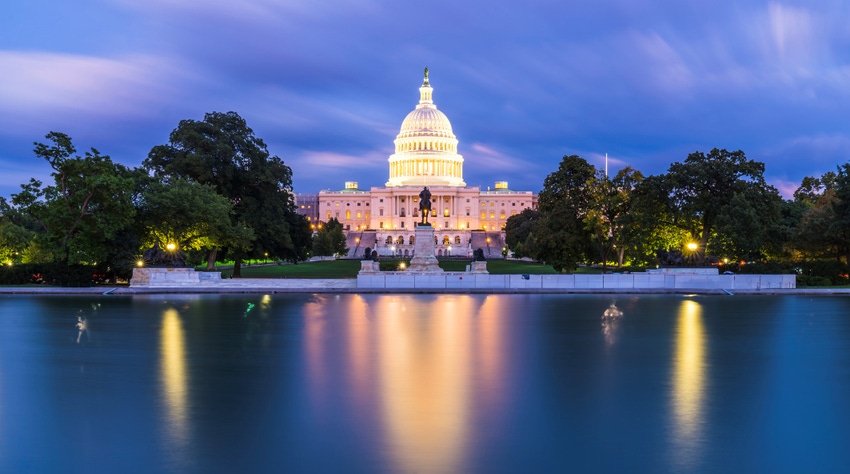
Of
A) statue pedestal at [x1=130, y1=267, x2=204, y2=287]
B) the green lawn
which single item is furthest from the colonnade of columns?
statue pedestal at [x1=130, y1=267, x2=204, y2=287]

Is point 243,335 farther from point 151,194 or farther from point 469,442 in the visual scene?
point 151,194

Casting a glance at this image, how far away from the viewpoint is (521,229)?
98125 mm

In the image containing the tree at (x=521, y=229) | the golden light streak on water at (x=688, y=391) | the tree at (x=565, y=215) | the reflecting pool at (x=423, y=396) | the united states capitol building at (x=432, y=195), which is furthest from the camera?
the united states capitol building at (x=432, y=195)

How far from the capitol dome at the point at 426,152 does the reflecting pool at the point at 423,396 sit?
493 feet

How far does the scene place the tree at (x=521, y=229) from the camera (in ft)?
307

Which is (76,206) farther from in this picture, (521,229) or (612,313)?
(521,229)

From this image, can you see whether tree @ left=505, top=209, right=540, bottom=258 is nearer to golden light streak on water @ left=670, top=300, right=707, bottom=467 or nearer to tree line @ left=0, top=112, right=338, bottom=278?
tree line @ left=0, top=112, right=338, bottom=278

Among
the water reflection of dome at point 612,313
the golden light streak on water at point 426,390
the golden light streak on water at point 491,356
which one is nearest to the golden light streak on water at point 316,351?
the golden light streak on water at point 426,390

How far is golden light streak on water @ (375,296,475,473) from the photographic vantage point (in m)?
10.1

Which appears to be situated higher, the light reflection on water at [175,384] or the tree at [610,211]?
the tree at [610,211]

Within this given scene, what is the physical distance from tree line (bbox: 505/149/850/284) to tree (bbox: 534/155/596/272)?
7 centimetres

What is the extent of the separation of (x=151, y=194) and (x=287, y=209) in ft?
52.0

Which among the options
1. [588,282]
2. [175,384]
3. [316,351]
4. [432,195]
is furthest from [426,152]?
[175,384]

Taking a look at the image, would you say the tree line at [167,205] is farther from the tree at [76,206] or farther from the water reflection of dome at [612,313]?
the water reflection of dome at [612,313]
